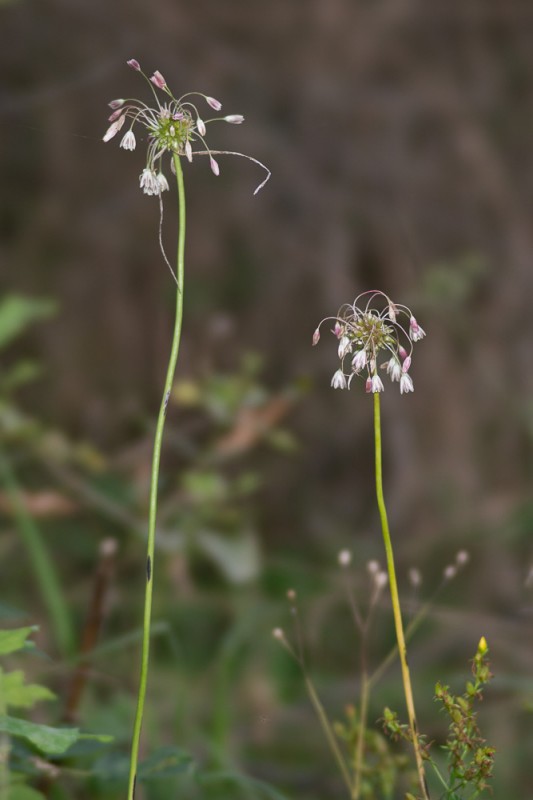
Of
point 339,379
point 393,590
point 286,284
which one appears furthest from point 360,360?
point 286,284

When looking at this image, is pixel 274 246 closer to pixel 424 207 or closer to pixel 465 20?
pixel 424 207

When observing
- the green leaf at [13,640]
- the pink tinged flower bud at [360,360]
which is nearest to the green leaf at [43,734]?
the green leaf at [13,640]

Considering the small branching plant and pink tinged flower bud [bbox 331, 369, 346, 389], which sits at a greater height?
pink tinged flower bud [bbox 331, 369, 346, 389]

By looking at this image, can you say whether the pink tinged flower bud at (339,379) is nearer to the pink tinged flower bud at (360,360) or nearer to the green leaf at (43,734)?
the pink tinged flower bud at (360,360)

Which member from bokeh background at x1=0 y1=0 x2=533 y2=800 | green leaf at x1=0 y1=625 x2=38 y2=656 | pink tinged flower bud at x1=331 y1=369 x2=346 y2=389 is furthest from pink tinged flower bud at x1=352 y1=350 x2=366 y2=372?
bokeh background at x1=0 y1=0 x2=533 y2=800

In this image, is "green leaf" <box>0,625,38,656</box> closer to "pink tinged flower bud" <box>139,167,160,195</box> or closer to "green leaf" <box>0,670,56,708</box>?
"green leaf" <box>0,670,56,708</box>

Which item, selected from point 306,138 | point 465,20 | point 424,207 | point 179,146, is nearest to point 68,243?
point 306,138
